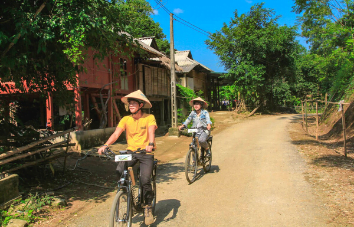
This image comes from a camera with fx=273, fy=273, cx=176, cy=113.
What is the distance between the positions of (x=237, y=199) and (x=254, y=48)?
85.6 ft

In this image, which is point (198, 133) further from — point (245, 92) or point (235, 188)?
point (245, 92)

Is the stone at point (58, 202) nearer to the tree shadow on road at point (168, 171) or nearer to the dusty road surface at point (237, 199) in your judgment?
the dusty road surface at point (237, 199)

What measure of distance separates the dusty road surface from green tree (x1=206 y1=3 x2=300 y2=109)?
70.3ft

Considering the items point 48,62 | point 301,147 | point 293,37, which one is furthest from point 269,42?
point 48,62

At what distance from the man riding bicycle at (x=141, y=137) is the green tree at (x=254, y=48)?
25.3 meters

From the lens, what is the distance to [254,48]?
28750 mm

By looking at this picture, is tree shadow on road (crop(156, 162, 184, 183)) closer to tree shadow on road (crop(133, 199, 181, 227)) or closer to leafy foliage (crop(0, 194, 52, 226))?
tree shadow on road (crop(133, 199, 181, 227))

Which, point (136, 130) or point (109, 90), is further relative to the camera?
point (109, 90)

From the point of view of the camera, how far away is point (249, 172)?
7.18 m

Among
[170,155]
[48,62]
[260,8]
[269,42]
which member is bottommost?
[170,155]

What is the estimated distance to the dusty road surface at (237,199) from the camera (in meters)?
4.17

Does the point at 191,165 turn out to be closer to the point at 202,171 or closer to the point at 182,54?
the point at 202,171

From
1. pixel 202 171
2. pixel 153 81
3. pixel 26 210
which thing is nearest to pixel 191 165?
pixel 202 171

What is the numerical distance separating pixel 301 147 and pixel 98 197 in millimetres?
8498
